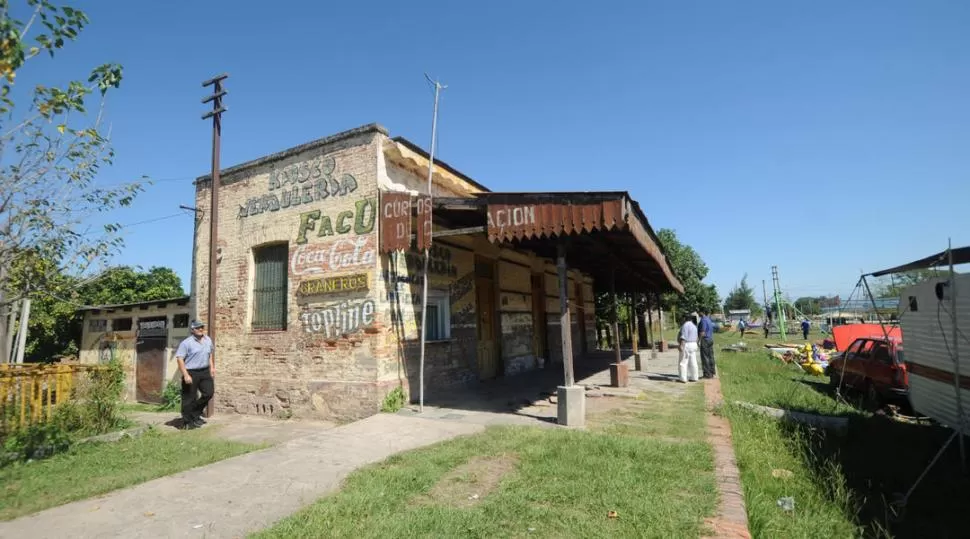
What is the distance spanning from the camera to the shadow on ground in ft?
14.0

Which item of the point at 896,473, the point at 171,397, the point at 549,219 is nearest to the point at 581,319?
the point at 549,219

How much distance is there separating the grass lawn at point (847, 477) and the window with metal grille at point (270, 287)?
854 centimetres

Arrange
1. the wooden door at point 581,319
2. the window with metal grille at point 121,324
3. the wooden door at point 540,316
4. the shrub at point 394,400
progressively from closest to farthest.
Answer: the shrub at point 394,400, the window with metal grille at point 121,324, the wooden door at point 540,316, the wooden door at point 581,319

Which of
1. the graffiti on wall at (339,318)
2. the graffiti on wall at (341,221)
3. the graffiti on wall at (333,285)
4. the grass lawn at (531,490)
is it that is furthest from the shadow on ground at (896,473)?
the graffiti on wall at (341,221)

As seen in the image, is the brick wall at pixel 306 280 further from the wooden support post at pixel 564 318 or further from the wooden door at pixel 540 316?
the wooden door at pixel 540 316

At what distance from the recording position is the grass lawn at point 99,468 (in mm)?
4730

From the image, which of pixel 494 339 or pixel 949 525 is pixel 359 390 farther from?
pixel 949 525

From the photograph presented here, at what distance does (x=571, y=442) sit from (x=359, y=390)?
4097 mm

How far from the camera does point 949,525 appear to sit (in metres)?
4.29

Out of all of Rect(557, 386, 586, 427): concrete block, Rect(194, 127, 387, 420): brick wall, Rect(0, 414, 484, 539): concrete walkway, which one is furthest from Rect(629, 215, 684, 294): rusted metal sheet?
Rect(194, 127, 387, 420): brick wall

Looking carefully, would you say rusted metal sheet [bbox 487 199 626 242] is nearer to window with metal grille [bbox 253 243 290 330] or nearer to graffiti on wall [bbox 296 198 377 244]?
graffiti on wall [bbox 296 198 377 244]

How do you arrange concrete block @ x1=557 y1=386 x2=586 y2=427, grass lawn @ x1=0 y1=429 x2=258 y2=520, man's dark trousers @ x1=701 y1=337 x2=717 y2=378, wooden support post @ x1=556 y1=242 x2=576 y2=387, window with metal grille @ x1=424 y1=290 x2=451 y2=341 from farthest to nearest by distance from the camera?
man's dark trousers @ x1=701 y1=337 x2=717 y2=378 < window with metal grille @ x1=424 y1=290 x2=451 y2=341 < wooden support post @ x1=556 y1=242 x2=576 y2=387 < concrete block @ x1=557 y1=386 x2=586 y2=427 < grass lawn @ x1=0 y1=429 x2=258 y2=520

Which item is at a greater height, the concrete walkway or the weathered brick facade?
the weathered brick facade

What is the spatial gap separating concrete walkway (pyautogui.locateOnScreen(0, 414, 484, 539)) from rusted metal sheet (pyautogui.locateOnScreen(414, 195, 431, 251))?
125 inches
